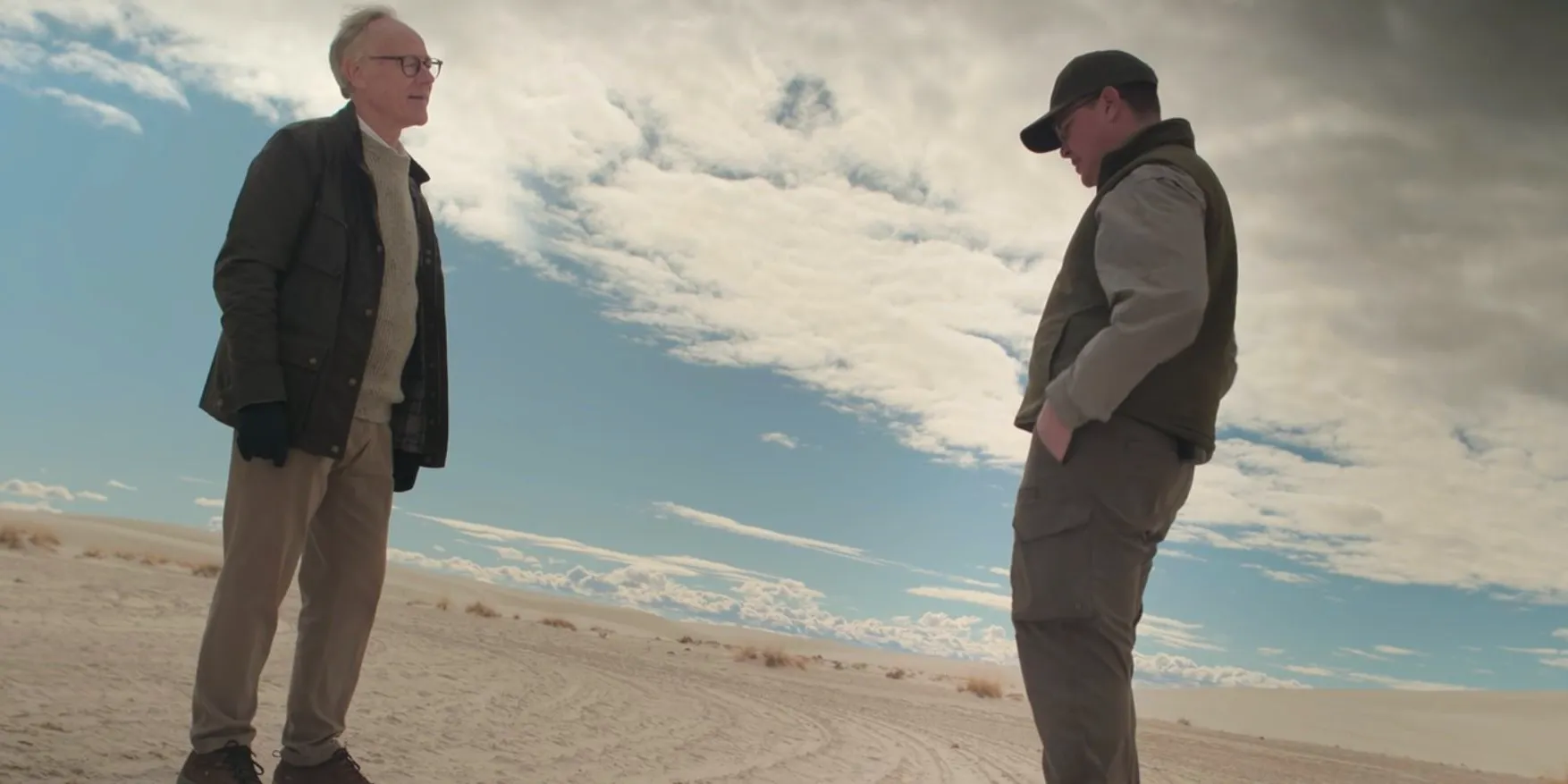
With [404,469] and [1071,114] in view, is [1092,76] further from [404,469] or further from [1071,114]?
[404,469]

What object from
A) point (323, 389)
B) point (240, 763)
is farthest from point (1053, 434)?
point (240, 763)

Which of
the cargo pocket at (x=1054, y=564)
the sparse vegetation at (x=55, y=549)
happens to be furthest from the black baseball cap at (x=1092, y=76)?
the sparse vegetation at (x=55, y=549)

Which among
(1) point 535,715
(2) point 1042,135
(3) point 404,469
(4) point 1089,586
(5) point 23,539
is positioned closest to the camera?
(4) point 1089,586

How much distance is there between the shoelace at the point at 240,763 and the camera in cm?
292

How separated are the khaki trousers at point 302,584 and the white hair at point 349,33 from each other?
1.17m

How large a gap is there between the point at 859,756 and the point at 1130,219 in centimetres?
381

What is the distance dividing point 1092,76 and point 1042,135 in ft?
0.76

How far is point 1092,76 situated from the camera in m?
2.82

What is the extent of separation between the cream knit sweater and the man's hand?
6.71ft

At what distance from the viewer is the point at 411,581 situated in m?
31.3

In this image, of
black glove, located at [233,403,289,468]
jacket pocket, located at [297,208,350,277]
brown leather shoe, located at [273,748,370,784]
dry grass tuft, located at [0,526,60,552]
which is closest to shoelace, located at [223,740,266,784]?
brown leather shoe, located at [273,748,370,784]

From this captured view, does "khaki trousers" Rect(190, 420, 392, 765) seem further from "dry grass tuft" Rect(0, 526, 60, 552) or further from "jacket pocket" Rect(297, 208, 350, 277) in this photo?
"dry grass tuft" Rect(0, 526, 60, 552)

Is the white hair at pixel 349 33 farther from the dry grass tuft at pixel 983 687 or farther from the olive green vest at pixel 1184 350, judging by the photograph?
the dry grass tuft at pixel 983 687

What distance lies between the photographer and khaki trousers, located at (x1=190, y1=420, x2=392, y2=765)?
Result: 3.00 m
